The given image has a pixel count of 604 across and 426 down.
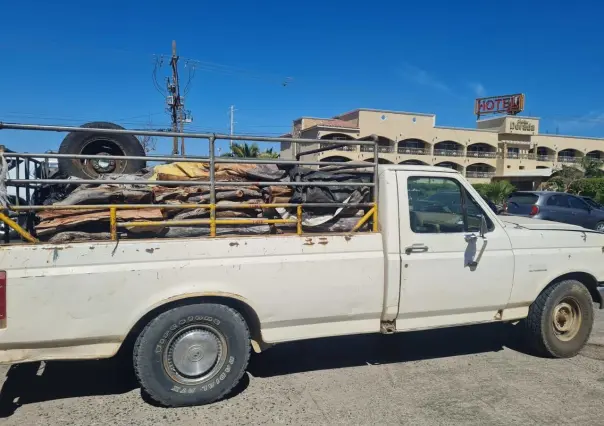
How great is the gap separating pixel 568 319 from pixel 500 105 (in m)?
67.7

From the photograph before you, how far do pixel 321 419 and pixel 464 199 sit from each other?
2350 millimetres

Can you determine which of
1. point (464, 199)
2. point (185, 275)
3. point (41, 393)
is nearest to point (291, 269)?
point (185, 275)

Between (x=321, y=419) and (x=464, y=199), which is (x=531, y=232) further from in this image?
(x=321, y=419)

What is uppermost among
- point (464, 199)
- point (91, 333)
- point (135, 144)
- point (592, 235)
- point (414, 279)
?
point (135, 144)

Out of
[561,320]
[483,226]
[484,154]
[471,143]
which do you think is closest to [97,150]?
[483,226]

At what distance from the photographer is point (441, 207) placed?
4.49m

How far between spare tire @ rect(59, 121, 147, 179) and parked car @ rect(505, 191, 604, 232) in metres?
11.3

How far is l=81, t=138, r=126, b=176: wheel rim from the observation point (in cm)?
493

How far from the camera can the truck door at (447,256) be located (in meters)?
4.22

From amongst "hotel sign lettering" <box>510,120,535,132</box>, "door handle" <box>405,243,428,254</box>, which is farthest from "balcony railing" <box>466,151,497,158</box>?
"door handle" <box>405,243,428,254</box>

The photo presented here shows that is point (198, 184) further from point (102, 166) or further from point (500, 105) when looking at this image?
point (500, 105)

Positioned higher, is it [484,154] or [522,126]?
[522,126]

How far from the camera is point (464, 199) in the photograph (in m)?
4.56

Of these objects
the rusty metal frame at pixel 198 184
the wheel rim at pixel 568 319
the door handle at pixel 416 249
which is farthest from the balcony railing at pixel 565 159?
the rusty metal frame at pixel 198 184
